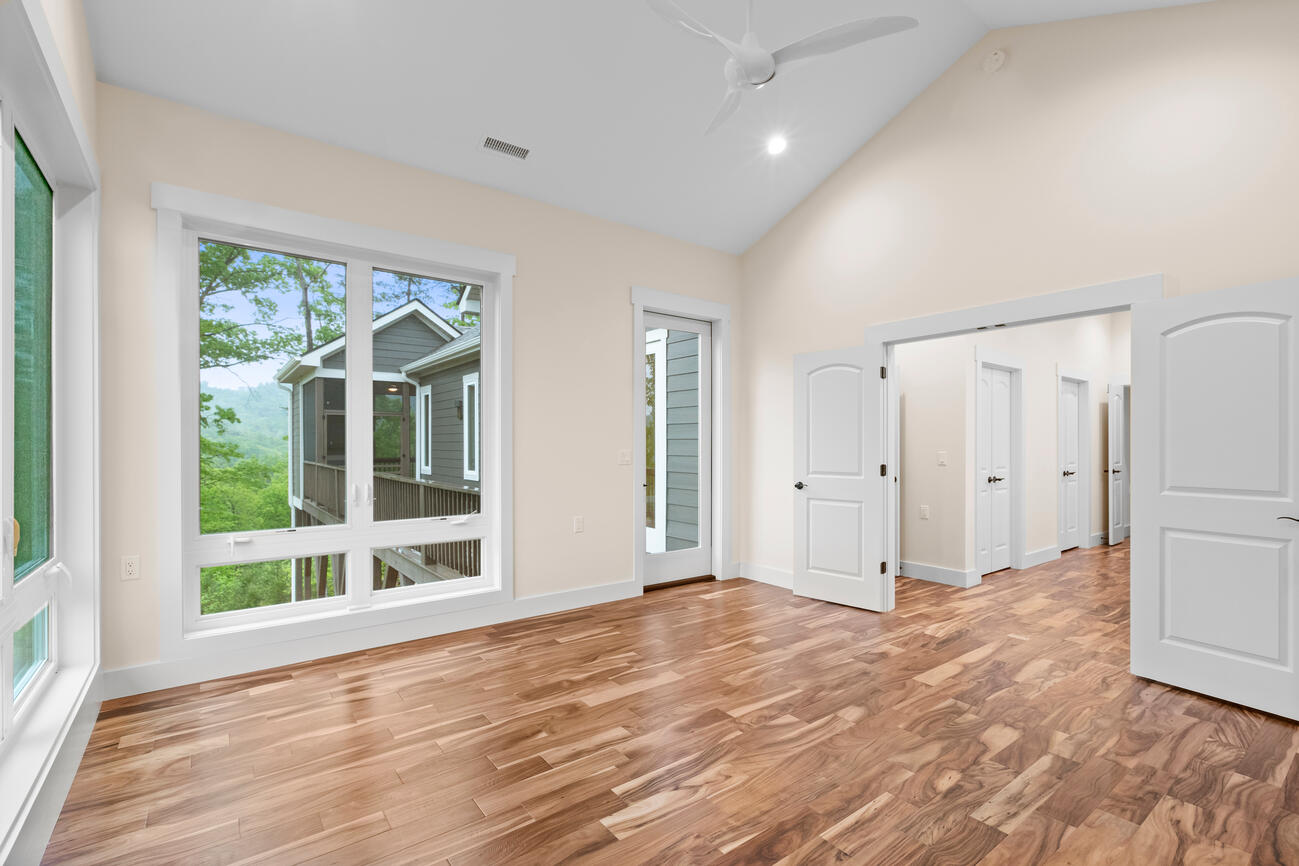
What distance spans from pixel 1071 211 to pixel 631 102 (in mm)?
2634

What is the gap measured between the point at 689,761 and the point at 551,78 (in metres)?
3.49

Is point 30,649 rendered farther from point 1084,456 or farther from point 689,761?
point 1084,456

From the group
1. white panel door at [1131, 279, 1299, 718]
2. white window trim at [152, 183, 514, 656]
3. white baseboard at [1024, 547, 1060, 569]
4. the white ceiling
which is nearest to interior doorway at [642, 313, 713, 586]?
the white ceiling

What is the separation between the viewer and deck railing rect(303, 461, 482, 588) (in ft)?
11.9

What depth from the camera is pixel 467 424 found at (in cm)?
420

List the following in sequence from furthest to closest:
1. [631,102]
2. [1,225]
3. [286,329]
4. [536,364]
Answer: [536,364] < [631,102] < [286,329] < [1,225]

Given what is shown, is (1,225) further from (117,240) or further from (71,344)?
(117,240)

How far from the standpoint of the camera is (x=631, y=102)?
378cm

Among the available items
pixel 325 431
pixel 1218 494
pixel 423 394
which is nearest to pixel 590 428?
pixel 423 394

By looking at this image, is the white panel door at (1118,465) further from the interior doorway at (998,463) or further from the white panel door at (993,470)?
the white panel door at (993,470)

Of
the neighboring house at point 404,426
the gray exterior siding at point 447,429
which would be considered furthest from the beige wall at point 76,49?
the gray exterior siding at point 447,429

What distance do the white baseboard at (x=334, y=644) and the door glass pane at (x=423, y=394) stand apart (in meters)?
0.68

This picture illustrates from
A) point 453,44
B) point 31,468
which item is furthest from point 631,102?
point 31,468

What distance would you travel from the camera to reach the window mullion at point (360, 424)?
3.69m
